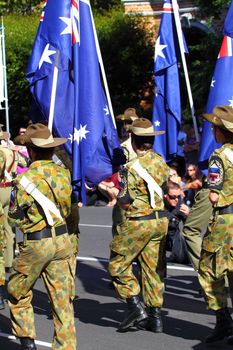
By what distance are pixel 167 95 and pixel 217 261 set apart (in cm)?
377

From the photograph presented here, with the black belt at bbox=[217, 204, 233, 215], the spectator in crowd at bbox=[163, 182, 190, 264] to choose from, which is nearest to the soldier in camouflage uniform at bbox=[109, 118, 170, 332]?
the black belt at bbox=[217, 204, 233, 215]

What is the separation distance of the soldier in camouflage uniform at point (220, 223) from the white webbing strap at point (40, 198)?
1.36 metres

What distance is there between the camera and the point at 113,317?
912 centimetres

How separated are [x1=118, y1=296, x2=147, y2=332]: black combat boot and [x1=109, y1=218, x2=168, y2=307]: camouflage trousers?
81 millimetres

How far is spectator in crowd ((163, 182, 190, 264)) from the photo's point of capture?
11297 millimetres

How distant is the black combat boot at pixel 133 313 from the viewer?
27.8 feet

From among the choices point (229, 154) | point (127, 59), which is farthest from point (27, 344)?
point (127, 59)

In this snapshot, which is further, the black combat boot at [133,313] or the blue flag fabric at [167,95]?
the blue flag fabric at [167,95]

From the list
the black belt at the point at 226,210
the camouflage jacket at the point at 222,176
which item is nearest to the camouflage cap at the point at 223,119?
the camouflage jacket at the point at 222,176

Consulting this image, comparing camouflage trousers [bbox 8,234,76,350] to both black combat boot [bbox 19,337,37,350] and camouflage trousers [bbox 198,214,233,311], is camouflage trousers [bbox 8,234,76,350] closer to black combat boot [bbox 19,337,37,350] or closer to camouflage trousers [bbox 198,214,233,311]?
black combat boot [bbox 19,337,37,350]

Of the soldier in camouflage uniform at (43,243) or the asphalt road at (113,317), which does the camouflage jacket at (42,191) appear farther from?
the asphalt road at (113,317)

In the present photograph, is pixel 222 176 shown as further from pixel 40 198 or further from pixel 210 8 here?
pixel 210 8

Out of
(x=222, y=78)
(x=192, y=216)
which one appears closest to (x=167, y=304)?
(x=192, y=216)

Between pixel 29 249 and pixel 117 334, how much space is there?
169cm
